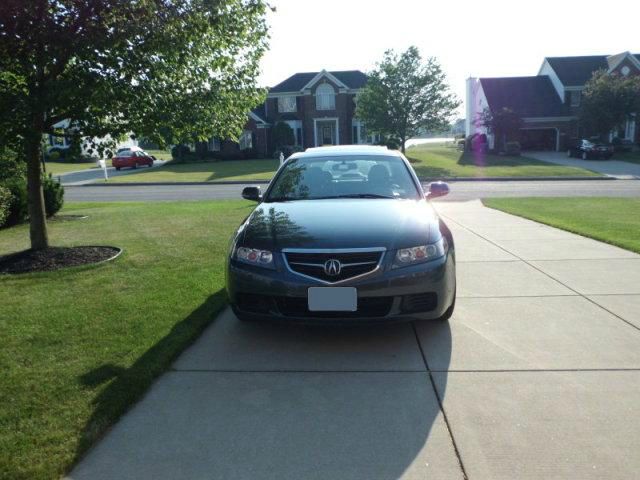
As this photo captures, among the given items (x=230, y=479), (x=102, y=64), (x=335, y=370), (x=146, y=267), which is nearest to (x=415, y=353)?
(x=335, y=370)

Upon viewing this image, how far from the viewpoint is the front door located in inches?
1877

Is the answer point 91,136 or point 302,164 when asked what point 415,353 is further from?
point 91,136

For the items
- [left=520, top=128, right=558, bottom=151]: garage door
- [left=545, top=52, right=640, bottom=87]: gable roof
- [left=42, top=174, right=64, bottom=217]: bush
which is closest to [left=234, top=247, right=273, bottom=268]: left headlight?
[left=42, top=174, right=64, bottom=217]: bush

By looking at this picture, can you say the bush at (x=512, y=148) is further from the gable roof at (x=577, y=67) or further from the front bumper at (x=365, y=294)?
the front bumper at (x=365, y=294)

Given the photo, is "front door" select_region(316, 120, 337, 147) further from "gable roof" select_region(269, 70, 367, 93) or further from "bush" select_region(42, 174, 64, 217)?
"bush" select_region(42, 174, 64, 217)

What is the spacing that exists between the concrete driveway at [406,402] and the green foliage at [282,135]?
4154 centimetres

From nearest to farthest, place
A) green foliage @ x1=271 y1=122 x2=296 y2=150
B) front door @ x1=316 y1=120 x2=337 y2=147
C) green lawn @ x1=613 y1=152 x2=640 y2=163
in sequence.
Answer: green lawn @ x1=613 y1=152 x2=640 y2=163 < green foliage @ x1=271 y1=122 x2=296 y2=150 < front door @ x1=316 y1=120 x2=337 y2=147

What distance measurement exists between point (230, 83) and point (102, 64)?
1.94 metres

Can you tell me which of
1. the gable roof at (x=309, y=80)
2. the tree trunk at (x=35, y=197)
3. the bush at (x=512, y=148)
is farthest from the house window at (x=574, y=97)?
the tree trunk at (x=35, y=197)

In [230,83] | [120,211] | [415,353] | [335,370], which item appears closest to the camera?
[335,370]

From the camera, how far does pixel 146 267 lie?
700cm

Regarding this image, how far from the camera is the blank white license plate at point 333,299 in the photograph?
13.2 feet

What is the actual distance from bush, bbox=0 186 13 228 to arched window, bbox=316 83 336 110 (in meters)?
38.1

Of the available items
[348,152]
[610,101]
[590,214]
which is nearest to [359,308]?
[348,152]
